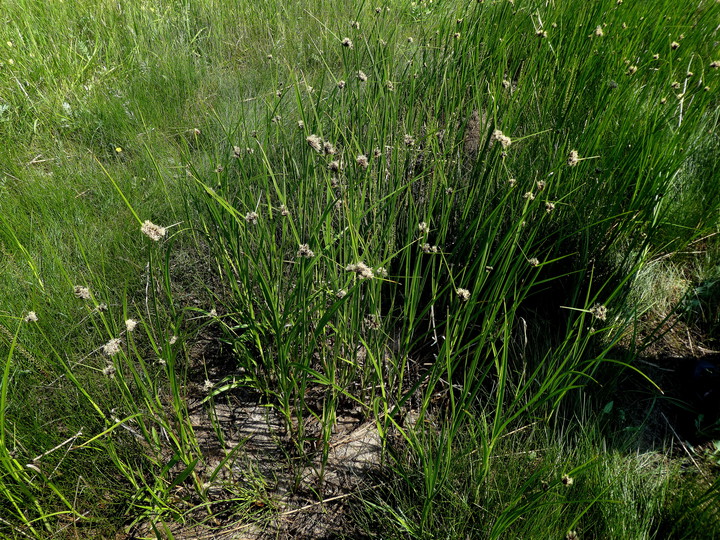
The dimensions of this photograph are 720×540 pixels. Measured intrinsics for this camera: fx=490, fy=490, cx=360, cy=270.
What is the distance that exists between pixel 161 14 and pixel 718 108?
13.8 feet

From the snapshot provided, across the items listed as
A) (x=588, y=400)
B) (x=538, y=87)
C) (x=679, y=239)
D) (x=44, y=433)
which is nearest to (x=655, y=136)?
(x=679, y=239)

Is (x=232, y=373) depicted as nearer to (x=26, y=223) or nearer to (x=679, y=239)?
(x=26, y=223)

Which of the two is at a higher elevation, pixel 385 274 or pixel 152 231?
pixel 152 231

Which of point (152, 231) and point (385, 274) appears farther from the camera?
point (385, 274)

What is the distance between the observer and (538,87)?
259cm

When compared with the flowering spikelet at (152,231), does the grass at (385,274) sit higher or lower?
lower

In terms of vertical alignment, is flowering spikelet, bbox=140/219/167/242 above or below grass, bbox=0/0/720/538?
above

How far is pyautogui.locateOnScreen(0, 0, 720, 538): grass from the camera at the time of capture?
1545 mm


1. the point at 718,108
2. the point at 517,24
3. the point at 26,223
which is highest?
the point at 517,24

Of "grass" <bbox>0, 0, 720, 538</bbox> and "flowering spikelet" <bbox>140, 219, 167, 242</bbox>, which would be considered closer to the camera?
"flowering spikelet" <bbox>140, 219, 167, 242</bbox>

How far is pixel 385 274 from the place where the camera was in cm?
184

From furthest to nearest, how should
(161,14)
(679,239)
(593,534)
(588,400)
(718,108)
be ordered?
1. (161,14)
2. (718,108)
3. (679,239)
4. (588,400)
5. (593,534)

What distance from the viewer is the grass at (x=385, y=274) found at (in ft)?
5.07

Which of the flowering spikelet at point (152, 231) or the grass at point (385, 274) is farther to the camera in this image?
the grass at point (385, 274)
